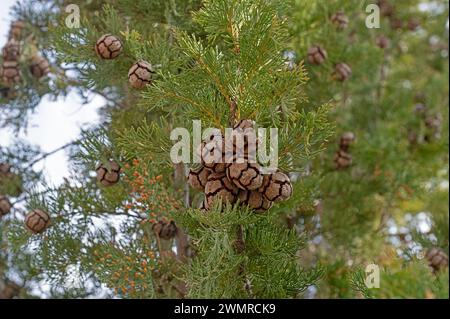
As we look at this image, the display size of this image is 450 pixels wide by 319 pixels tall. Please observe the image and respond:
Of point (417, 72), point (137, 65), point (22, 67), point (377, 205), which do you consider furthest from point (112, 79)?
point (417, 72)

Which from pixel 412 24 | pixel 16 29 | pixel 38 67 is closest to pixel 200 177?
pixel 38 67

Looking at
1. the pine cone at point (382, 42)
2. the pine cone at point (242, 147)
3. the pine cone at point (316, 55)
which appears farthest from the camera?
the pine cone at point (382, 42)

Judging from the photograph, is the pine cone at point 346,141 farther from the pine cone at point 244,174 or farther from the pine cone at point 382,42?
the pine cone at point 244,174

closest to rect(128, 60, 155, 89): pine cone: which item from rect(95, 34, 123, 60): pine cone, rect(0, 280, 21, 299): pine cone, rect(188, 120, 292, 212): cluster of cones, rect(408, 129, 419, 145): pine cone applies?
rect(95, 34, 123, 60): pine cone

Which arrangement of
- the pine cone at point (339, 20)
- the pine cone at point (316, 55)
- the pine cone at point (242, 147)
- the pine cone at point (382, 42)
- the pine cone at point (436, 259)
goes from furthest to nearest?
the pine cone at point (382, 42), the pine cone at point (339, 20), the pine cone at point (316, 55), the pine cone at point (436, 259), the pine cone at point (242, 147)

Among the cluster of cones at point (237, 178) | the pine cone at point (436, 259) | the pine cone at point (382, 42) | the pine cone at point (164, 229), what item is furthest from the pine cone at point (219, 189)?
the pine cone at point (382, 42)
